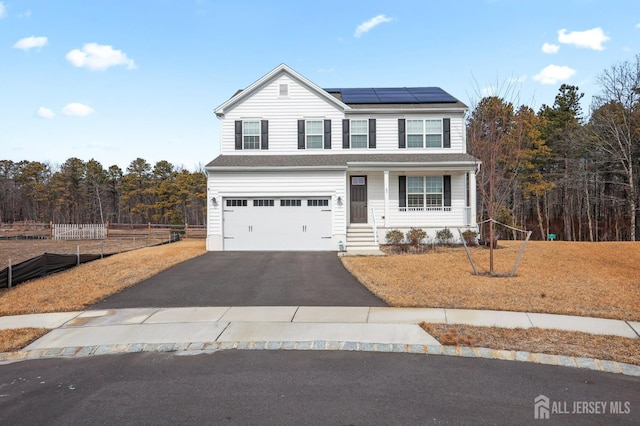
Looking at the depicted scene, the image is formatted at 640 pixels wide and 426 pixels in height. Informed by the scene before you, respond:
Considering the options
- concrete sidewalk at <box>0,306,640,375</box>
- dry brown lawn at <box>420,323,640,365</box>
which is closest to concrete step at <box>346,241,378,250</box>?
concrete sidewalk at <box>0,306,640,375</box>

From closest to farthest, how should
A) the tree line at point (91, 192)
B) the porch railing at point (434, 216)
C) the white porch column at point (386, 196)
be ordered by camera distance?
the white porch column at point (386, 196) < the porch railing at point (434, 216) < the tree line at point (91, 192)

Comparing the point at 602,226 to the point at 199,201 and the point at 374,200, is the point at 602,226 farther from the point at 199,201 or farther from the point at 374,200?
the point at 199,201

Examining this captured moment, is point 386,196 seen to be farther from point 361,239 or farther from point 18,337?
point 18,337

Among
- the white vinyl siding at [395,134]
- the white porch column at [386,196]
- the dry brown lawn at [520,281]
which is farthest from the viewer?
the white vinyl siding at [395,134]

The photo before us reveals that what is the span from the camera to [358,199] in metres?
20.7

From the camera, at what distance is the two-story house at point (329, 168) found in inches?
744

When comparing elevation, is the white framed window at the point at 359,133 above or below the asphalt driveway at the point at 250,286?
above

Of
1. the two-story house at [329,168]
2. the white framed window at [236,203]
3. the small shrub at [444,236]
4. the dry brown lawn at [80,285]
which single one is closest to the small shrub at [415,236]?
the two-story house at [329,168]

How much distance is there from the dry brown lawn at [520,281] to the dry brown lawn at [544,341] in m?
1.51

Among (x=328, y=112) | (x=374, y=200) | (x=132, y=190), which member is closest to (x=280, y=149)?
(x=328, y=112)

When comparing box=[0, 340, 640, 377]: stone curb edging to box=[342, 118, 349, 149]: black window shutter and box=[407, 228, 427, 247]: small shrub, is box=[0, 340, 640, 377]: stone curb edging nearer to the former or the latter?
box=[407, 228, 427, 247]: small shrub

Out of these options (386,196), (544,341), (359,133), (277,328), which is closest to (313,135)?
(359,133)

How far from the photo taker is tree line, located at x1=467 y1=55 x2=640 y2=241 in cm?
3136

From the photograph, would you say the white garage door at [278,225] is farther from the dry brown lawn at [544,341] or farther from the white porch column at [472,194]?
the dry brown lawn at [544,341]
